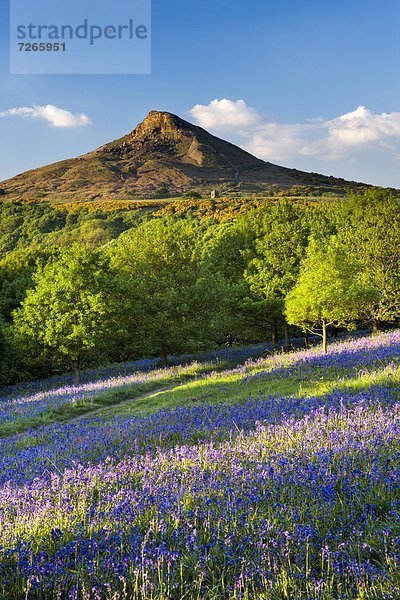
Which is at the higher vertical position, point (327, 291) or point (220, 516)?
point (327, 291)

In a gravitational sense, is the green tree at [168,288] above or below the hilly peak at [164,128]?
below

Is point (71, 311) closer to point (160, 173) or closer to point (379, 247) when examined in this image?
point (379, 247)

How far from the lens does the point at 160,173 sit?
5748 inches

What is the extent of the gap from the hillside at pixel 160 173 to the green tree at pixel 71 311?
94937mm

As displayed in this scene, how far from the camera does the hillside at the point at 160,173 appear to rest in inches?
5015

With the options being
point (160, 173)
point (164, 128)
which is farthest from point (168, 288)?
point (164, 128)

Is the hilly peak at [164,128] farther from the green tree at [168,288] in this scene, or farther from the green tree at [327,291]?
the green tree at [327,291]

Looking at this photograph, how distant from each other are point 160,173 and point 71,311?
129337 millimetres

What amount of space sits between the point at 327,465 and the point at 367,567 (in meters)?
1.62

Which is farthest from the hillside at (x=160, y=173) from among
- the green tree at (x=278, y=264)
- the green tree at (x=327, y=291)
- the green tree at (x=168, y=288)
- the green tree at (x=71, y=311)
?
the green tree at (x=327, y=291)

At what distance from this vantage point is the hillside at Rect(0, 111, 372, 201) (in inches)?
5015

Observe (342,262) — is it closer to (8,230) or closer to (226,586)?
(226,586)

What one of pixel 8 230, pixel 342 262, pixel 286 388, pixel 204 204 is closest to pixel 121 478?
pixel 286 388

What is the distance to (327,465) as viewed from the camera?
14.5 feet
